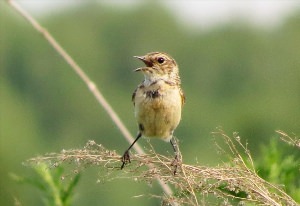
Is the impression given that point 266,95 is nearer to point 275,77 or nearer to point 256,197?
point 275,77

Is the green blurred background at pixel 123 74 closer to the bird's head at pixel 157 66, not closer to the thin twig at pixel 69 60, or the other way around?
the bird's head at pixel 157 66

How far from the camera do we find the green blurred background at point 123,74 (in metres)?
46.3

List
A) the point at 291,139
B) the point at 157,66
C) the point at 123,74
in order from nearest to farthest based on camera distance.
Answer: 1. the point at 291,139
2. the point at 157,66
3. the point at 123,74

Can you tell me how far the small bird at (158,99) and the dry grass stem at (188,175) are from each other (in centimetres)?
172

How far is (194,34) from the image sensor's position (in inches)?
3078

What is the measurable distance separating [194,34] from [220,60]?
2.72 m

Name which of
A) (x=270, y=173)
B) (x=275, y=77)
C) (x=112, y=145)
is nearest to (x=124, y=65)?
(x=275, y=77)

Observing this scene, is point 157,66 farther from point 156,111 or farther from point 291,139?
point 291,139

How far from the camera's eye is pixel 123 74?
228 ft

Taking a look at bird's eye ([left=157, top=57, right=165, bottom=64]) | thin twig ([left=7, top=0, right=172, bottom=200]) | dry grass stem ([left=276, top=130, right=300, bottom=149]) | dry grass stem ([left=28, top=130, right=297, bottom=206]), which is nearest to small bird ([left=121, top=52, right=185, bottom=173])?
bird's eye ([left=157, top=57, right=165, bottom=64])

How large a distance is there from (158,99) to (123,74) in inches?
2437

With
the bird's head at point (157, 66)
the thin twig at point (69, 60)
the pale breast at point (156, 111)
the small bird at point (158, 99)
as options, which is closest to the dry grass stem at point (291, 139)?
the thin twig at point (69, 60)

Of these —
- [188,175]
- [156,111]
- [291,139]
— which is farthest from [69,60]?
[156,111]

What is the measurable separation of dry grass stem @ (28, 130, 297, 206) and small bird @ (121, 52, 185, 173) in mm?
1720
